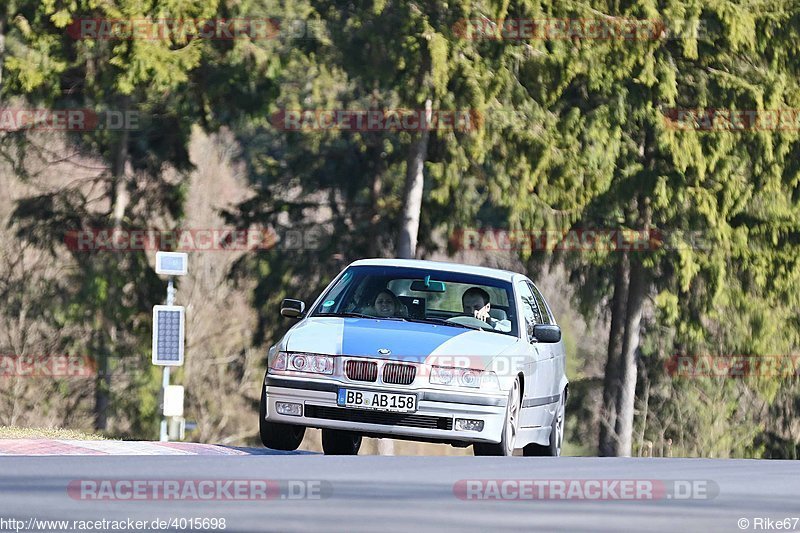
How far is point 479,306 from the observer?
13578mm

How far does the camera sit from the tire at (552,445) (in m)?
14.1

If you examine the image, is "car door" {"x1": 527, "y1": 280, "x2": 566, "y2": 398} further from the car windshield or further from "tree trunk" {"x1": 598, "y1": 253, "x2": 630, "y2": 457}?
"tree trunk" {"x1": 598, "y1": 253, "x2": 630, "y2": 457}

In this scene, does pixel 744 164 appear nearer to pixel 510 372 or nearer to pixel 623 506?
pixel 510 372

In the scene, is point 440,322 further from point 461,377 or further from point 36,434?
point 36,434

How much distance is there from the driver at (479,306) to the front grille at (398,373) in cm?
150

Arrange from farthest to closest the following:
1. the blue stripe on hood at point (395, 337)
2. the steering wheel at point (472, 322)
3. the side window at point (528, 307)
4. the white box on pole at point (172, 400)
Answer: the white box on pole at point (172, 400) < the side window at point (528, 307) < the steering wheel at point (472, 322) < the blue stripe on hood at point (395, 337)

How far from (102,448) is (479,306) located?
337 cm

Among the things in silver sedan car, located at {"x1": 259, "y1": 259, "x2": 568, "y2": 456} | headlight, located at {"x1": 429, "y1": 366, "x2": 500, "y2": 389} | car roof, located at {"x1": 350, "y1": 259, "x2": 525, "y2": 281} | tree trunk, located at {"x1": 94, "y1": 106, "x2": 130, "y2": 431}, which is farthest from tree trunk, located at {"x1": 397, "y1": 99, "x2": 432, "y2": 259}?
headlight, located at {"x1": 429, "y1": 366, "x2": 500, "y2": 389}

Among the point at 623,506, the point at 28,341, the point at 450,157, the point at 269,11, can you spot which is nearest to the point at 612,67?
the point at 450,157

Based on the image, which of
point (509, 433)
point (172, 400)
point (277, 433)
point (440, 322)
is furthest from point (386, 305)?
point (172, 400)

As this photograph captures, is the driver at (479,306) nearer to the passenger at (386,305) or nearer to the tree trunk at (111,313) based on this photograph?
the passenger at (386,305)

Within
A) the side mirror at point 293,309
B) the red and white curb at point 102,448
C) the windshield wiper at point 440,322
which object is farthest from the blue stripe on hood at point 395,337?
the red and white curb at point 102,448

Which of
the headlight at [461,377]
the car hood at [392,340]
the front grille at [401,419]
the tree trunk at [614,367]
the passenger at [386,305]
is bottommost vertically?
the tree trunk at [614,367]

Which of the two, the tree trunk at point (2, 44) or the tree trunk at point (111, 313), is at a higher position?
the tree trunk at point (2, 44)
